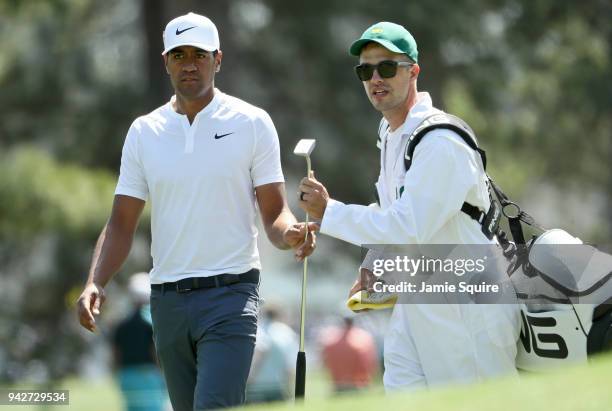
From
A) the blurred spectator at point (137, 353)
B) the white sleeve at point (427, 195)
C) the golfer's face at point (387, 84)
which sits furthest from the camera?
the blurred spectator at point (137, 353)

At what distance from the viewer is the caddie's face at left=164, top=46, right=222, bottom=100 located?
6703 millimetres

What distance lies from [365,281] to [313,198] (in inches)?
23.1

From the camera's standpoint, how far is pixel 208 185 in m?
6.57

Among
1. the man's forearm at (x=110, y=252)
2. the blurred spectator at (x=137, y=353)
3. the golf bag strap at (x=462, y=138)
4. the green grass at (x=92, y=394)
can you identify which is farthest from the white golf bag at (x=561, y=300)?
the green grass at (x=92, y=394)

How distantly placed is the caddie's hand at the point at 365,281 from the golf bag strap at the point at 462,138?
0.68m

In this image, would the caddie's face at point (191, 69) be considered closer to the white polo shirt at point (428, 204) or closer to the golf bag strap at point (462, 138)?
the white polo shirt at point (428, 204)

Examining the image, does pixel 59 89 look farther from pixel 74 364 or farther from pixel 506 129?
pixel 506 129

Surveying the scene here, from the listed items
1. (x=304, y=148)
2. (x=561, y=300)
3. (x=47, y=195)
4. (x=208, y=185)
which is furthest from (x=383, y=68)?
(x=47, y=195)

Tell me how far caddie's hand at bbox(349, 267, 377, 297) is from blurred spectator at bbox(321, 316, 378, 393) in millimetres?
11307

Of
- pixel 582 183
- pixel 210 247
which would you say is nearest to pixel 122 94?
pixel 582 183

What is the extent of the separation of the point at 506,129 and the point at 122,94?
799 cm

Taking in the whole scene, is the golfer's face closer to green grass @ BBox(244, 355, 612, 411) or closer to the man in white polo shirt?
the man in white polo shirt

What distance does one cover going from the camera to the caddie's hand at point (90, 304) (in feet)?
21.6

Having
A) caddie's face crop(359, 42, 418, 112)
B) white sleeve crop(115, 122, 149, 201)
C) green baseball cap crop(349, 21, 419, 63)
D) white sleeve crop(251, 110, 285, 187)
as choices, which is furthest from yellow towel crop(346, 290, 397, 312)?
white sleeve crop(115, 122, 149, 201)
